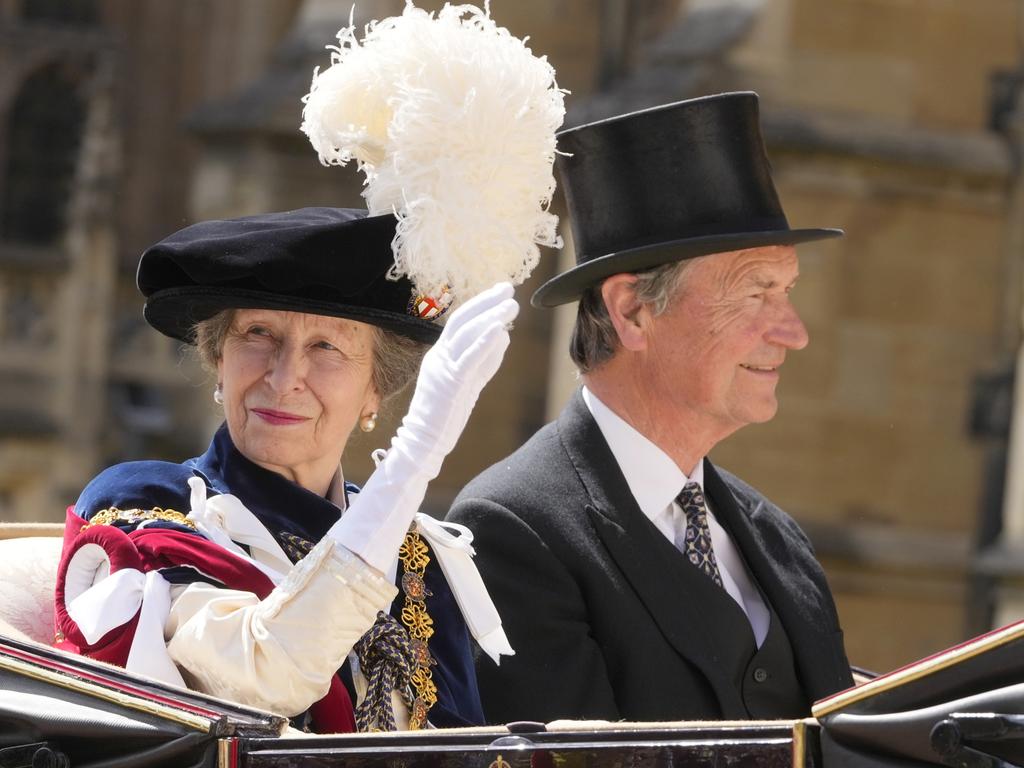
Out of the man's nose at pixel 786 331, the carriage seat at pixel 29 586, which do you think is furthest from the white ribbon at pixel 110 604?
the man's nose at pixel 786 331

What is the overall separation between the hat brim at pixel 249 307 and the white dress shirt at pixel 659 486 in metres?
0.63

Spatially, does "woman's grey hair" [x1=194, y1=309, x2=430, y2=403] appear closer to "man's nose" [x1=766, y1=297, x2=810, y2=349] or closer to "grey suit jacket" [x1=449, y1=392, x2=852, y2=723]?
"grey suit jacket" [x1=449, y1=392, x2=852, y2=723]

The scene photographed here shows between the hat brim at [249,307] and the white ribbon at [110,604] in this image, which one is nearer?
the white ribbon at [110,604]

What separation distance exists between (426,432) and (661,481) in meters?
1.13

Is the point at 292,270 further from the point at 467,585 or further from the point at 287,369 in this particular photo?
the point at 467,585

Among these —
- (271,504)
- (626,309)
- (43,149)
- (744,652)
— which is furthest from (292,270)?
(43,149)

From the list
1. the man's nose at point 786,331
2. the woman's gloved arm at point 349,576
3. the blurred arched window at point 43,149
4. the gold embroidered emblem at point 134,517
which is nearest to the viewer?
the woman's gloved arm at point 349,576

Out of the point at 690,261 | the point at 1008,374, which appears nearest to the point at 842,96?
the point at 1008,374

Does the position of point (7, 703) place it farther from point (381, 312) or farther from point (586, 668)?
point (586, 668)

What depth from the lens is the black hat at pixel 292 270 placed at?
3.53m

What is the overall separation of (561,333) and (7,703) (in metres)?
7.52

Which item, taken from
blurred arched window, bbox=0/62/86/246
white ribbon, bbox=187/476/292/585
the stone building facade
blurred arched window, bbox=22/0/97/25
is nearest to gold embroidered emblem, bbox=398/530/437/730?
white ribbon, bbox=187/476/292/585

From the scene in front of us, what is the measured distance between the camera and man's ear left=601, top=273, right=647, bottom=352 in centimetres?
429

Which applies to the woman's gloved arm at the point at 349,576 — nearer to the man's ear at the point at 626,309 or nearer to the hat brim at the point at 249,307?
the hat brim at the point at 249,307
